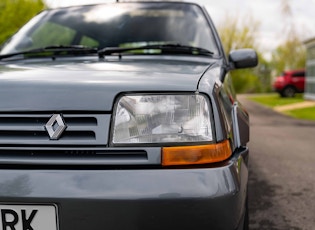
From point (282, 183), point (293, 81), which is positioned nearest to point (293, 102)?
point (293, 81)

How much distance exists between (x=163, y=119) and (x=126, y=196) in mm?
326

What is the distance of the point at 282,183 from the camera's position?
4.13 metres

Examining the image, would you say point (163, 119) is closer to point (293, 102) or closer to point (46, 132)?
point (46, 132)

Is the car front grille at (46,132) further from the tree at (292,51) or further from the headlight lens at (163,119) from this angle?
the tree at (292,51)

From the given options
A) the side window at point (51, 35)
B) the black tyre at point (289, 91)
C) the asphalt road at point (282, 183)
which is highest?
the side window at point (51, 35)

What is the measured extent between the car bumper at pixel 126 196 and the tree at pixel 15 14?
57.1ft

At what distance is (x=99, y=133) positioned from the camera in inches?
59.4

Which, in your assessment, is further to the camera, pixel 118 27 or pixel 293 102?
pixel 293 102

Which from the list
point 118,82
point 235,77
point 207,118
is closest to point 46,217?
point 118,82

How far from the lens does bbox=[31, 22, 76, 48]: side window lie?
283 centimetres

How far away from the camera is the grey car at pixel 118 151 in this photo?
1398 mm

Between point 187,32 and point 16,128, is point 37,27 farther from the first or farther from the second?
point 16,128

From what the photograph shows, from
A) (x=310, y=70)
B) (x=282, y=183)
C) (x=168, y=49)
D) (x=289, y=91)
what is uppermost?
(x=168, y=49)

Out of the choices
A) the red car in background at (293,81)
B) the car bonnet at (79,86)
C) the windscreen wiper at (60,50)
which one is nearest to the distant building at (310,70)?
the red car in background at (293,81)
